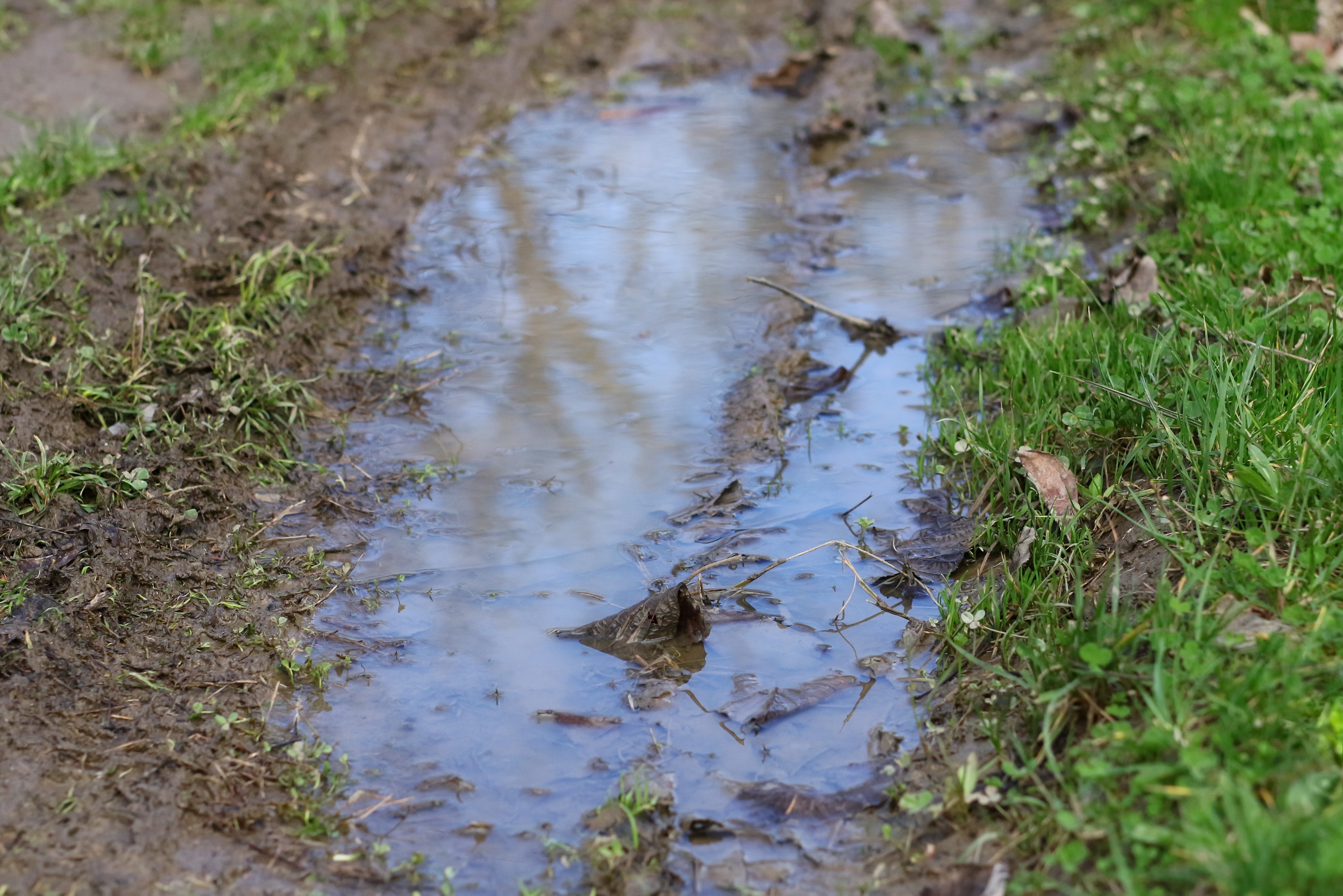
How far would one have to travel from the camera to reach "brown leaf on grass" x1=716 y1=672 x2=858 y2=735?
2609 mm

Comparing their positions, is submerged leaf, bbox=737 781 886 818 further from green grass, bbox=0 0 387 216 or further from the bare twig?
green grass, bbox=0 0 387 216

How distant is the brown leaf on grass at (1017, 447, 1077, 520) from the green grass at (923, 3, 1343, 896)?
4cm

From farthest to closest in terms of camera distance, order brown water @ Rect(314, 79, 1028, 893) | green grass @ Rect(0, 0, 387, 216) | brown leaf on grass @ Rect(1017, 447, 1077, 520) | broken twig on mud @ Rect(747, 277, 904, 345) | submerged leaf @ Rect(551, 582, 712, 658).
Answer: green grass @ Rect(0, 0, 387, 216) → broken twig on mud @ Rect(747, 277, 904, 345) → brown leaf on grass @ Rect(1017, 447, 1077, 520) → submerged leaf @ Rect(551, 582, 712, 658) → brown water @ Rect(314, 79, 1028, 893)

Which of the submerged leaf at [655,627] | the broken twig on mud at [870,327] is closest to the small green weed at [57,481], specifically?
the submerged leaf at [655,627]

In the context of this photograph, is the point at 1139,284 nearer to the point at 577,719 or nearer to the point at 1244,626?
the point at 1244,626

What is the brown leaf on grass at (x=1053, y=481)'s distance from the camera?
2.97 m

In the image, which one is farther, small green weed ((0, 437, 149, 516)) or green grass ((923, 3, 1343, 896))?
small green weed ((0, 437, 149, 516))

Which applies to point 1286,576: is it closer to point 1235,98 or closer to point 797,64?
point 1235,98

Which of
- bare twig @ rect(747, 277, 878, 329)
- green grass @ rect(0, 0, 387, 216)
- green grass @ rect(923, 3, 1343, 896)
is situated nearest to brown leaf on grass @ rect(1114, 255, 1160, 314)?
green grass @ rect(923, 3, 1343, 896)

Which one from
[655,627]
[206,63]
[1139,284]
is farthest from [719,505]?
[206,63]

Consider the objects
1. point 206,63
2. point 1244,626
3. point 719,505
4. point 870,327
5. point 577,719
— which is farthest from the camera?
point 206,63

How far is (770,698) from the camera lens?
2.66 meters

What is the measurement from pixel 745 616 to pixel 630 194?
3378mm

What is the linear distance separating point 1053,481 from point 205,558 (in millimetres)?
2447
